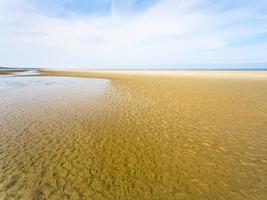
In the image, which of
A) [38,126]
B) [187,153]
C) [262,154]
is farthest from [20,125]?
[262,154]

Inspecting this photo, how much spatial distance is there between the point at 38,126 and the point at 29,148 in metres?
3.14

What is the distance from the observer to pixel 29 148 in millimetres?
7605

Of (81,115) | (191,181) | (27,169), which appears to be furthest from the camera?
(81,115)

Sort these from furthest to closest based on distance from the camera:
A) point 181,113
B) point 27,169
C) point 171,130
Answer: point 181,113 < point 171,130 < point 27,169

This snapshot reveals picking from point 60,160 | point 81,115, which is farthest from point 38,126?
point 60,160

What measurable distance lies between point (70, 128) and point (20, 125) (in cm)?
310

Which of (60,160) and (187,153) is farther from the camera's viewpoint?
(187,153)

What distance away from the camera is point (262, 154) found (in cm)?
722

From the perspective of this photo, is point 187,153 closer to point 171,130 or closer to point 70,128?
point 171,130

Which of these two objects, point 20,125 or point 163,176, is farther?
point 20,125

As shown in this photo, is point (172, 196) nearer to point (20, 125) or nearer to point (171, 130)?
point (171, 130)

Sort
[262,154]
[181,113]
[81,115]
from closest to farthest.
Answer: [262,154], [81,115], [181,113]

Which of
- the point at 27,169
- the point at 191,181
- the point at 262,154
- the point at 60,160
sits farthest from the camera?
the point at 262,154

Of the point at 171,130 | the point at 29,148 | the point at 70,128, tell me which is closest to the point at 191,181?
the point at 171,130
